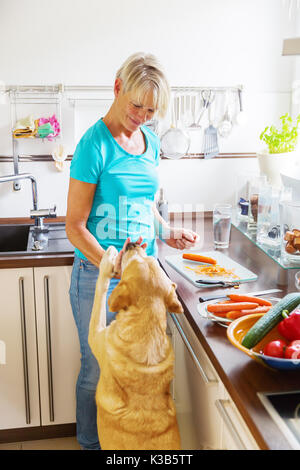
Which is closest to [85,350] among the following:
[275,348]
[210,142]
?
[275,348]

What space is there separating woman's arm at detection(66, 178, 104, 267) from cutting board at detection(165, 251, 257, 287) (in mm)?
388

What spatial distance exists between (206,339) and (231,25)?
75.8 inches

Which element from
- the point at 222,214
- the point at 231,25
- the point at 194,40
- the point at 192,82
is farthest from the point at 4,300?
the point at 231,25

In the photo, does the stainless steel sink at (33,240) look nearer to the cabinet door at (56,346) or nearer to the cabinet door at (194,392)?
the cabinet door at (56,346)

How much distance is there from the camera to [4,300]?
208 centimetres

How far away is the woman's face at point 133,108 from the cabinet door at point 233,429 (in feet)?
3.12

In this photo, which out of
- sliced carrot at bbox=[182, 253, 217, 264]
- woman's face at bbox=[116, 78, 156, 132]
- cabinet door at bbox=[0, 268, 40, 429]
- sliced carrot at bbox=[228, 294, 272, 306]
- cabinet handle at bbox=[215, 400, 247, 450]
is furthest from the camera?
cabinet door at bbox=[0, 268, 40, 429]

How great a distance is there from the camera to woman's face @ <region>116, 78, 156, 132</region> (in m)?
1.58

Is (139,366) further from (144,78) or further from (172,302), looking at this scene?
(144,78)

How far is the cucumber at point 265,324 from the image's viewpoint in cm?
122

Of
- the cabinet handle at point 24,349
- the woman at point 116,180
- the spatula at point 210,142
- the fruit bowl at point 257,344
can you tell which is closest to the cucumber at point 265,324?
the fruit bowl at point 257,344

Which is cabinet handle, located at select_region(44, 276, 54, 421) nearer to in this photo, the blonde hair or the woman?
the woman

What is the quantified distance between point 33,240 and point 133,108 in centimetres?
94

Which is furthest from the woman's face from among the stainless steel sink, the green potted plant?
the green potted plant
